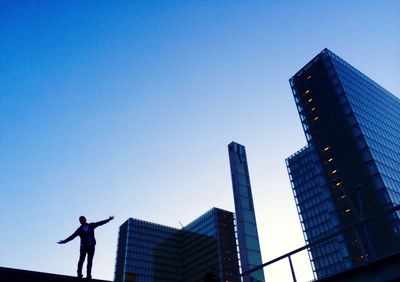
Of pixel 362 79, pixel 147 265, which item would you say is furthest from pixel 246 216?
pixel 147 265

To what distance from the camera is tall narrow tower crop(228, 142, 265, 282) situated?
184 ft

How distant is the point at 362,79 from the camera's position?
112250mm

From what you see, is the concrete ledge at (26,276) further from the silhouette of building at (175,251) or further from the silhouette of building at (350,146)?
the silhouette of building at (175,251)

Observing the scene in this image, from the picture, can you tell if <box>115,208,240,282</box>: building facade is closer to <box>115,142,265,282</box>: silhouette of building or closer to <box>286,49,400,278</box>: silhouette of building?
<box>115,142,265,282</box>: silhouette of building

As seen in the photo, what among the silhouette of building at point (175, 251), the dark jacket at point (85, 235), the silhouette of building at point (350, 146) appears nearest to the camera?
the dark jacket at point (85, 235)

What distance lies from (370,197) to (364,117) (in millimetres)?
23655

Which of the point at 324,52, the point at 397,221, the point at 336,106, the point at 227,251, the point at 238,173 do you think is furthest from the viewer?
the point at 227,251

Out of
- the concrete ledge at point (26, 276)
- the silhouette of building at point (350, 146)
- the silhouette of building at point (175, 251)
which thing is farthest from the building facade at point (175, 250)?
the concrete ledge at point (26, 276)

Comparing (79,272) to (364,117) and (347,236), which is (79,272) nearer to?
(347,236)

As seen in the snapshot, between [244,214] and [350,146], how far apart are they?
149ft

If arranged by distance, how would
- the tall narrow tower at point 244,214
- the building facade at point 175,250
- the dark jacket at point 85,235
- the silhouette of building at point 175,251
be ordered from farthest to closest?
the building facade at point 175,250 → the silhouette of building at point 175,251 → the tall narrow tower at point 244,214 → the dark jacket at point 85,235

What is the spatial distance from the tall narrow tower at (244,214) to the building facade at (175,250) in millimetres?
111702

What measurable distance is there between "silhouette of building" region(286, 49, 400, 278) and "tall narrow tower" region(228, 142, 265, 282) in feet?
78.4

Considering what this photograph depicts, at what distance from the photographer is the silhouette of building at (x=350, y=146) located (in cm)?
8188
